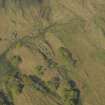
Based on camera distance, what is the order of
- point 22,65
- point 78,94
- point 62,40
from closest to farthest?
point 78,94 → point 22,65 → point 62,40

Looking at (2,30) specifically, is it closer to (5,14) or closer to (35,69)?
(5,14)

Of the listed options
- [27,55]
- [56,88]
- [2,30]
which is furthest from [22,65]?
[2,30]

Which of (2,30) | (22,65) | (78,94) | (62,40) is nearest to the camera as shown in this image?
(78,94)

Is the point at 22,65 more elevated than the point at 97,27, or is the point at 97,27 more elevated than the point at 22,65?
A: the point at 97,27

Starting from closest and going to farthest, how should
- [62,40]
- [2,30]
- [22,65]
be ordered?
[22,65] < [62,40] < [2,30]

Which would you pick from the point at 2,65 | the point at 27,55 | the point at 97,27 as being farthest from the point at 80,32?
the point at 2,65

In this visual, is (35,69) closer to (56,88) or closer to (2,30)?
(56,88)

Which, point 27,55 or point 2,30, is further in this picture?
point 2,30

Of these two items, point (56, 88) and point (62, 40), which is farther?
point (62, 40)

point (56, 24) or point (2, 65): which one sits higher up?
point (56, 24)
